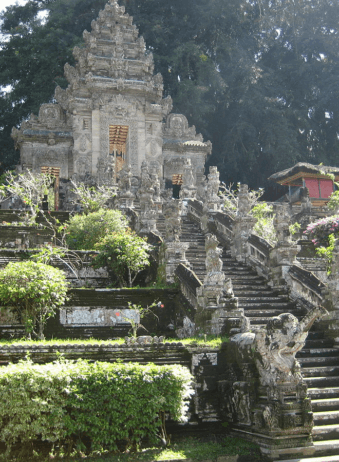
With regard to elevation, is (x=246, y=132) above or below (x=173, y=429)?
above

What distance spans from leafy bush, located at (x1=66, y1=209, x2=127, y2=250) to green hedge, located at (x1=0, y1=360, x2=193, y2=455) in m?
7.17

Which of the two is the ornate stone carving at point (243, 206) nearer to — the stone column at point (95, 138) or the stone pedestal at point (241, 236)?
the stone pedestal at point (241, 236)

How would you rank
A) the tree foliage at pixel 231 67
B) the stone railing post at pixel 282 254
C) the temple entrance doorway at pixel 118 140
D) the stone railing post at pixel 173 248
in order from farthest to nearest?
the tree foliage at pixel 231 67 → the temple entrance doorway at pixel 118 140 → the stone railing post at pixel 173 248 → the stone railing post at pixel 282 254

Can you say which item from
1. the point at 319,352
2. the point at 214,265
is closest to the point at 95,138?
the point at 214,265

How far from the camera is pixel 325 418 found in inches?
312

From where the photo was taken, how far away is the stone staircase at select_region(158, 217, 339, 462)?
292 inches

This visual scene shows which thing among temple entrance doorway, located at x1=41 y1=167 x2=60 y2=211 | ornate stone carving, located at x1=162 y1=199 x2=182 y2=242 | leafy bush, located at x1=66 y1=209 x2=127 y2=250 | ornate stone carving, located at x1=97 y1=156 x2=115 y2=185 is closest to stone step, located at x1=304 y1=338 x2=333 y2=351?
ornate stone carving, located at x1=162 y1=199 x2=182 y2=242

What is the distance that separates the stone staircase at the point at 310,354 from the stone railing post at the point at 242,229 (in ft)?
0.78

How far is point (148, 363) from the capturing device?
7.75 m

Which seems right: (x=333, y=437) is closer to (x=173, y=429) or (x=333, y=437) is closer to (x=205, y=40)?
(x=173, y=429)

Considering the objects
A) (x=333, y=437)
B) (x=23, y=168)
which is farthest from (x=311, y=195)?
(x=333, y=437)

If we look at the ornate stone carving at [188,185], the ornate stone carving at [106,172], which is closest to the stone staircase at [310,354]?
the ornate stone carving at [188,185]

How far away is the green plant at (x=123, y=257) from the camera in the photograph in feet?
41.2

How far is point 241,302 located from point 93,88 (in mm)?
17308
